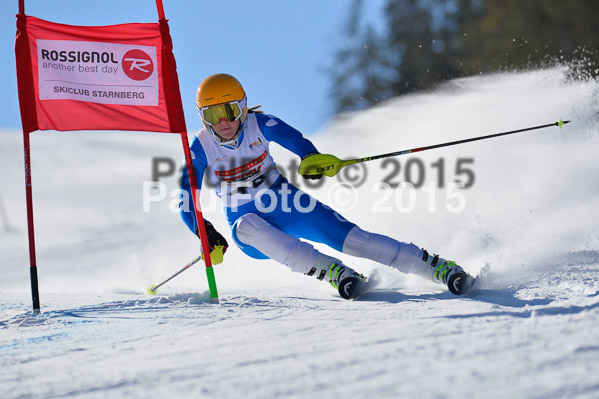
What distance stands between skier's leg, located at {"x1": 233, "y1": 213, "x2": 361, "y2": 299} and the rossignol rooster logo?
1.13 metres

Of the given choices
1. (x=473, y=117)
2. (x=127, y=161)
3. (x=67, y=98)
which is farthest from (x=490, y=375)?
(x=127, y=161)

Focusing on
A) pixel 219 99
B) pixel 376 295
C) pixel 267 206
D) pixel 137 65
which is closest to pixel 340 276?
pixel 376 295

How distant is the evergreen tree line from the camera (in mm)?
22875

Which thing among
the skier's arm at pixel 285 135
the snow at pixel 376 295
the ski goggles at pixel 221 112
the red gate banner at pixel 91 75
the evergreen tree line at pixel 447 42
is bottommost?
the snow at pixel 376 295

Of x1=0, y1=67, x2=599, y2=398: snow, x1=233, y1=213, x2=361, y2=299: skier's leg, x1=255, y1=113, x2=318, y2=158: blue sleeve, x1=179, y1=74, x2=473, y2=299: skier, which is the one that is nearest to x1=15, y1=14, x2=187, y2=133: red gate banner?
x1=179, y1=74, x2=473, y2=299: skier

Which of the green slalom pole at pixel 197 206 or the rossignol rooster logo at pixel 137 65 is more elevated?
the rossignol rooster logo at pixel 137 65

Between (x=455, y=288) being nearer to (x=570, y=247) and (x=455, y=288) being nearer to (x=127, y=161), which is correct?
(x=570, y=247)

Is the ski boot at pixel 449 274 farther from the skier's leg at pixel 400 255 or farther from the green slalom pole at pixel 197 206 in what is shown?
the green slalom pole at pixel 197 206

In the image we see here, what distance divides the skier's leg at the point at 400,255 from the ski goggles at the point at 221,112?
3.28 ft

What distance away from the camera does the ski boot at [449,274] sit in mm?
3336

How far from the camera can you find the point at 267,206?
13.2 feet

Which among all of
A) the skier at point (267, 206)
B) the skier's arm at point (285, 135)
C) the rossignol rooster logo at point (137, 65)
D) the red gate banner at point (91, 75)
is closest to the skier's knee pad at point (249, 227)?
the skier at point (267, 206)

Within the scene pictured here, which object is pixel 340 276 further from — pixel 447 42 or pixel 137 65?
pixel 447 42

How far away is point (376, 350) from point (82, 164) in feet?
45.0
